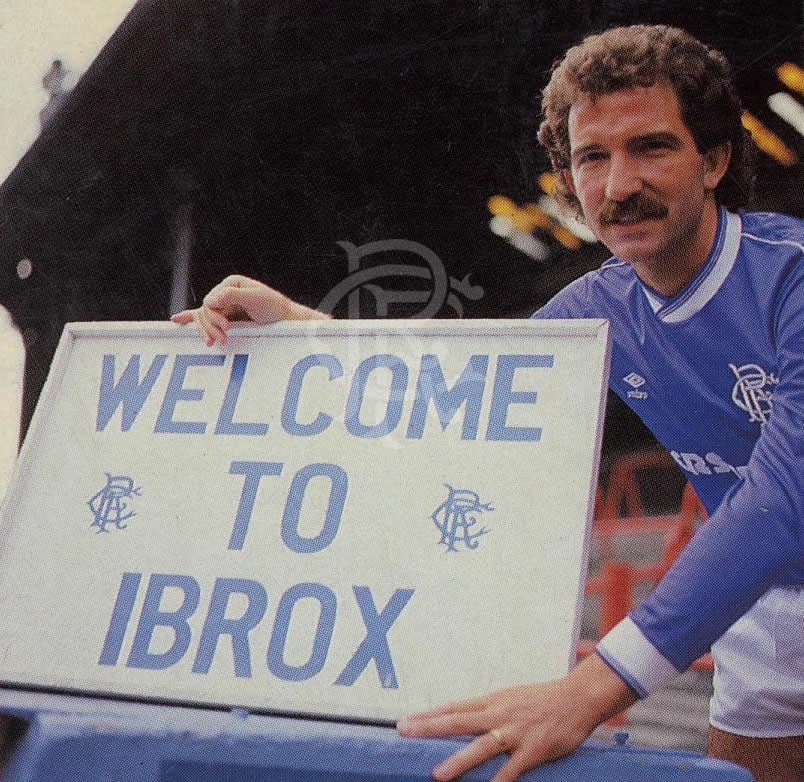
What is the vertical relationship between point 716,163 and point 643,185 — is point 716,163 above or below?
above

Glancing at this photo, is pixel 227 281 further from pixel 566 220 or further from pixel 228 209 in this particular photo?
pixel 566 220

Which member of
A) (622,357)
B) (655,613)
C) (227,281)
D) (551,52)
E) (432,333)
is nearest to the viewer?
(655,613)

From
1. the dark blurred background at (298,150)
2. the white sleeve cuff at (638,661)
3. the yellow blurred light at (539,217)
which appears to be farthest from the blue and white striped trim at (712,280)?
the yellow blurred light at (539,217)

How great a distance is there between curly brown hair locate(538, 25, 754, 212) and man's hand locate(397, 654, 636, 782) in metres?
0.91

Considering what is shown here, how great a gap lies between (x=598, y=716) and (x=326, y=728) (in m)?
0.28

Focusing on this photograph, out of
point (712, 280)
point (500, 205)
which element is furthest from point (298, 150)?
point (712, 280)

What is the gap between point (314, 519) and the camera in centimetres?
129

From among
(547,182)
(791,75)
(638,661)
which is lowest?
(638,661)

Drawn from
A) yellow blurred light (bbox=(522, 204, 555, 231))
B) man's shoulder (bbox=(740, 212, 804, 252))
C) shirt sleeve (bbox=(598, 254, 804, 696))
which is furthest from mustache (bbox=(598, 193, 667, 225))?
yellow blurred light (bbox=(522, 204, 555, 231))

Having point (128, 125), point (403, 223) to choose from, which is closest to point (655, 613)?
point (403, 223)

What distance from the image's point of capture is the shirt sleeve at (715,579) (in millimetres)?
1092

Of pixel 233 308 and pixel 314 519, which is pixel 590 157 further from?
pixel 314 519

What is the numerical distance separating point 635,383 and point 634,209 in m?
0.28

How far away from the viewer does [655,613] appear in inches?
43.4
